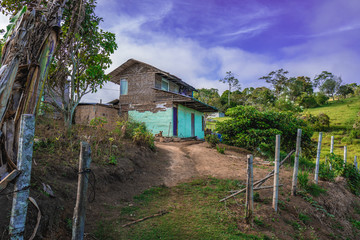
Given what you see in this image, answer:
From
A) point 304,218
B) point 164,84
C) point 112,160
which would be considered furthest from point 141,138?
point 164,84

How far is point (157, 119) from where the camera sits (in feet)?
53.6

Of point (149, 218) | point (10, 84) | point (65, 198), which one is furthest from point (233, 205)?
point (10, 84)

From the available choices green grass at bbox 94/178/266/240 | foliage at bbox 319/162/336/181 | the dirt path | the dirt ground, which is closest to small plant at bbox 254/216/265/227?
the dirt ground

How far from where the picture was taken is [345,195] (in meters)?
7.29

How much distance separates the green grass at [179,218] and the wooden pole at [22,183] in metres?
1.51

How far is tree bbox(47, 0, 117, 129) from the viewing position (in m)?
6.76

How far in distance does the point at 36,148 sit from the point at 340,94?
66536 mm

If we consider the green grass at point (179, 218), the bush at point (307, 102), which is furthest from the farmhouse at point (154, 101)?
the bush at point (307, 102)

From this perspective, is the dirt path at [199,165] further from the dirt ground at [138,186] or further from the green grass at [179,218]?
the green grass at [179,218]

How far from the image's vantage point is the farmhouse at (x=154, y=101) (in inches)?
629

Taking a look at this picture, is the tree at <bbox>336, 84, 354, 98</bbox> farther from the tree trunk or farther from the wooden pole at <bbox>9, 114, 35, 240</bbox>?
the wooden pole at <bbox>9, 114, 35, 240</bbox>

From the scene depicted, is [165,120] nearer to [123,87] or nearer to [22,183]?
[123,87]

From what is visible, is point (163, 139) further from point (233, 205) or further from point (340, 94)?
point (340, 94)

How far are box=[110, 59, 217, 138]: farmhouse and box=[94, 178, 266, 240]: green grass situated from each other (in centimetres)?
1018
